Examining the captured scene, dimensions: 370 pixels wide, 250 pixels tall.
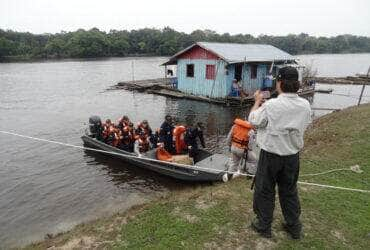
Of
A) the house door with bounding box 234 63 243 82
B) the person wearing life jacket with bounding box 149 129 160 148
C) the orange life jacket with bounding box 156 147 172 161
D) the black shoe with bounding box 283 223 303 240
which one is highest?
the house door with bounding box 234 63 243 82

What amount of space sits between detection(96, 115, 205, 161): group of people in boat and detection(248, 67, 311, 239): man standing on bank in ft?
22.1

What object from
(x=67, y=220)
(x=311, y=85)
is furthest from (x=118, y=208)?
(x=311, y=85)

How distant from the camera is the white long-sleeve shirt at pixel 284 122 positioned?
14.3 feet

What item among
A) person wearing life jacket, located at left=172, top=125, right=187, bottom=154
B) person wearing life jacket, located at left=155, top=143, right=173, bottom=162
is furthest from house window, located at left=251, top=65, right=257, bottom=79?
person wearing life jacket, located at left=155, top=143, right=173, bottom=162

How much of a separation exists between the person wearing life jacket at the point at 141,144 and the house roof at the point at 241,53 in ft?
42.8

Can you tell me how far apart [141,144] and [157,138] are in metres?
0.66

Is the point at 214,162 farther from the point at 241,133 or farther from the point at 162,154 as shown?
the point at 241,133

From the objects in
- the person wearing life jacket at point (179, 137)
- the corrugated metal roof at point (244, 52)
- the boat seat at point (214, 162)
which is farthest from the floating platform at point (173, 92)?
the boat seat at point (214, 162)

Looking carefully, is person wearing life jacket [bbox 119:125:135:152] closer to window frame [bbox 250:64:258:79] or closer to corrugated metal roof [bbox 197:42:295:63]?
corrugated metal roof [bbox 197:42:295:63]

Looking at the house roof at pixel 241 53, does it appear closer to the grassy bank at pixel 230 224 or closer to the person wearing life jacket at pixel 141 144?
the person wearing life jacket at pixel 141 144

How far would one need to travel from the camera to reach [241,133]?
877cm

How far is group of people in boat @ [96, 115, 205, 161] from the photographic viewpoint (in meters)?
11.8

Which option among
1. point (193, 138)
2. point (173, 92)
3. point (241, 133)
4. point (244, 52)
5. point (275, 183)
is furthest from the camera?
point (173, 92)

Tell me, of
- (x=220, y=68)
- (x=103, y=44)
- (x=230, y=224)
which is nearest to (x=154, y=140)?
(x=230, y=224)
